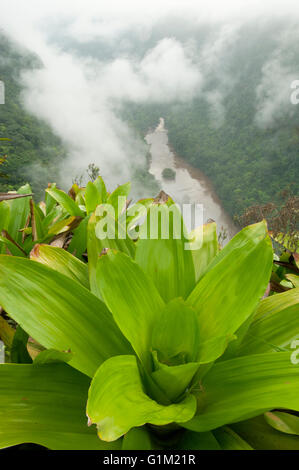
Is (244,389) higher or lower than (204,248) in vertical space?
lower

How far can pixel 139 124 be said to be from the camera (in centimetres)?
3394

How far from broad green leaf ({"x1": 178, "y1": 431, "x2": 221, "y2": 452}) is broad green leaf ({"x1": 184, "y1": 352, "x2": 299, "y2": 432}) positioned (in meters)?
0.02

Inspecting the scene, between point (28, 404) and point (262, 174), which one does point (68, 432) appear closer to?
point (28, 404)

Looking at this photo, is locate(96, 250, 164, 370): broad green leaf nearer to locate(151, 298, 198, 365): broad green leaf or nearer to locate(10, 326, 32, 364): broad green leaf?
locate(151, 298, 198, 365): broad green leaf

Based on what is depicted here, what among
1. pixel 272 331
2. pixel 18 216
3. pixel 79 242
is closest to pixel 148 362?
pixel 272 331

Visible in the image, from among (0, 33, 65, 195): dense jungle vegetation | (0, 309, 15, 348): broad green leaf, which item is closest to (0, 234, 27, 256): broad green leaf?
(0, 309, 15, 348): broad green leaf

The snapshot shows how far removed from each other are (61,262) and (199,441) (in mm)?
260

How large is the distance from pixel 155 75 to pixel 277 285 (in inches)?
2104

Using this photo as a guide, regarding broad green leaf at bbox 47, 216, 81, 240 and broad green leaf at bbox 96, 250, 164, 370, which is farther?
broad green leaf at bbox 47, 216, 81, 240

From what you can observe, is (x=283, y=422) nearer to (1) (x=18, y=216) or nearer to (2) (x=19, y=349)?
(2) (x=19, y=349)

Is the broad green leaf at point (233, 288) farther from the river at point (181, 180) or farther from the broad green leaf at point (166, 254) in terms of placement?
the river at point (181, 180)

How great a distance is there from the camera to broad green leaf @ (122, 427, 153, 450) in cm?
26

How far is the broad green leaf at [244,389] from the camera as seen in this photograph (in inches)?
9.4

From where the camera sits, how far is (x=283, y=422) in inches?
11.1
